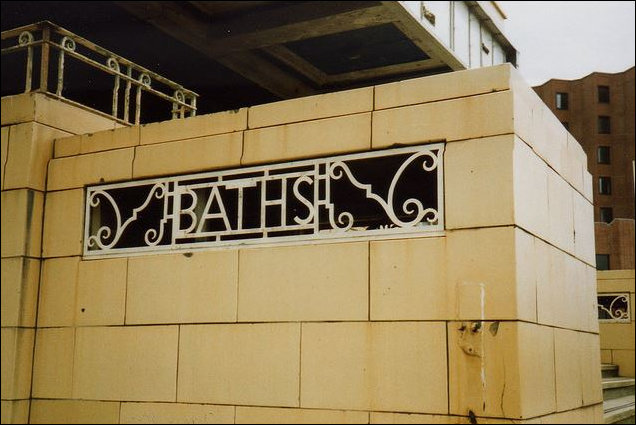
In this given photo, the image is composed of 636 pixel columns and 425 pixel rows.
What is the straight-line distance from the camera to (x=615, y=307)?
11719mm

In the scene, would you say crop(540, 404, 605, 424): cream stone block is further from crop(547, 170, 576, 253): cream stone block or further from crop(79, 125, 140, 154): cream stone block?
crop(79, 125, 140, 154): cream stone block

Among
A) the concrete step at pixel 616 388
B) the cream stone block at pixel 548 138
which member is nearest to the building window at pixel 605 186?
the concrete step at pixel 616 388

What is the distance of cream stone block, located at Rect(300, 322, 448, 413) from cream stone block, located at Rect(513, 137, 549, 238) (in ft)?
2.64

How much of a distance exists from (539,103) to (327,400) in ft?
7.47

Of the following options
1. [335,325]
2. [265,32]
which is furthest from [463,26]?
[335,325]

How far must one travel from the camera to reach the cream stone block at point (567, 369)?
4.55 meters

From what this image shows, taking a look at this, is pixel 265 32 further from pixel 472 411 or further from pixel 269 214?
pixel 472 411

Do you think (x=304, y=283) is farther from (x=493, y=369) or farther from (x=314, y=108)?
(x=493, y=369)

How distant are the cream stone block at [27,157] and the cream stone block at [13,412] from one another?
163 centimetres

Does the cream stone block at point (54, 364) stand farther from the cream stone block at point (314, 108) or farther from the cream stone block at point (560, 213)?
the cream stone block at point (560, 213)

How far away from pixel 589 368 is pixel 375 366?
81.1 inches

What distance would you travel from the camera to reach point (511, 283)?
3885 mm

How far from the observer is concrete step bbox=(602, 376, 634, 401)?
29.8 feet

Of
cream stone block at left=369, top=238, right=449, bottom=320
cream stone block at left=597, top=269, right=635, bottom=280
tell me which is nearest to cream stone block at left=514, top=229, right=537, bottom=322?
cream stone block at left=369, top=238, right=449, bottom=320
